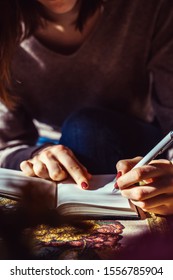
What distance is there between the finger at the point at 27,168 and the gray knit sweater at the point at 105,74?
0.06m

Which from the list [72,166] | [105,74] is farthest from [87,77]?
[72,166]

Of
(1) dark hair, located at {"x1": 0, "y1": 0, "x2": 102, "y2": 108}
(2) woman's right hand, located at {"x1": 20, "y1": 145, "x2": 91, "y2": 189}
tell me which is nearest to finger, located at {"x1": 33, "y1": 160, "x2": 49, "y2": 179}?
(2) woman's right hand, located at {"x1": 20, "y1": 145, "x2": 91, "y2": 189}

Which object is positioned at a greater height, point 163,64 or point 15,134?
point 163,64

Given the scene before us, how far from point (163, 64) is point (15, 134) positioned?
0.64ft

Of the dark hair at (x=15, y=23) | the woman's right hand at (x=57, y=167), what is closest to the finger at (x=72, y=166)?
the woman's right hand at (x=57, y=167)

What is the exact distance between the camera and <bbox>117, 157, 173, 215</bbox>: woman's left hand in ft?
1.43

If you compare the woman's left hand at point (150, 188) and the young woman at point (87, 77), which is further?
the young woman at point (87, 77)

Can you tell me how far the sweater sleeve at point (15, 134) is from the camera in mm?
559

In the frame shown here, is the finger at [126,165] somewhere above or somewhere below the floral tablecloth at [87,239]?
above

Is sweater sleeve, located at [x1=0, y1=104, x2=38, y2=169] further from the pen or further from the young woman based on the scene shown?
the pen

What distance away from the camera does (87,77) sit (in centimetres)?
61

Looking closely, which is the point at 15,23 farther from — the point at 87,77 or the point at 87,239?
the point at 87,239

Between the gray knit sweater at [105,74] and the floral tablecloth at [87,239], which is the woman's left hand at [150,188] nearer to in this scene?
the floral tablecloth at [87,239]
